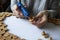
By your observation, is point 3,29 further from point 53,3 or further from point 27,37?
point 53,3

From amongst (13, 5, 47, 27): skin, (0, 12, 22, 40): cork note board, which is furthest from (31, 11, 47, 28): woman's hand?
(0, 12, 22, 40): cork note board

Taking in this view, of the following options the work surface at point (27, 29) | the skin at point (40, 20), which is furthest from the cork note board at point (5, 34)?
the skin at point (40, 20)

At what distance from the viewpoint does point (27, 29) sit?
2.97 feet

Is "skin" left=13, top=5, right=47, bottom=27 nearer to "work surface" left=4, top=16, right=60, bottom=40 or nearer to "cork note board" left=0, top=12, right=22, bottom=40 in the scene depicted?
"work surface" left=4, top=16, right=60, bottom=40

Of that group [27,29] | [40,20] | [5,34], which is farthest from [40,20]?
[5,34]

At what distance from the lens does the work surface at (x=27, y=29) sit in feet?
2.80

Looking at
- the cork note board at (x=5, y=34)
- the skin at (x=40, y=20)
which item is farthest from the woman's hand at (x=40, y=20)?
the cork note board at (x=5, y=34)

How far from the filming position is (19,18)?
993mm

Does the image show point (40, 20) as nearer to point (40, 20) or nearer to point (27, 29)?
point (40, 20)

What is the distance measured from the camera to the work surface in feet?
2.80

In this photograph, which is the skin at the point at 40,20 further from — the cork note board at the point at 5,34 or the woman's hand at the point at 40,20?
the cork note board at the point at 5,34

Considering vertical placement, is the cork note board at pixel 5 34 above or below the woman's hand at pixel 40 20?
below

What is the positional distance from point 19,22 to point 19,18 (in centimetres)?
4

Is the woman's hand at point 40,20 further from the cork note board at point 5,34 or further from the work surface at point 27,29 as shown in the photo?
the cork note board at point 5,34
